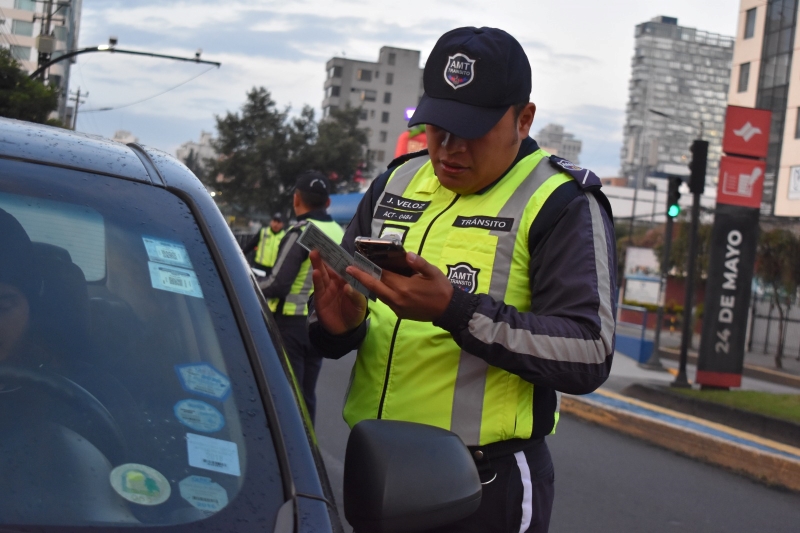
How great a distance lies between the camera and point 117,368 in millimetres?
1865

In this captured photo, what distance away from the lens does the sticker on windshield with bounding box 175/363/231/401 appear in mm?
1865

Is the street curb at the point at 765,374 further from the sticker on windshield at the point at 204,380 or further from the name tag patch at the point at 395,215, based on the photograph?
the sticker on windshield at the point at 204,380

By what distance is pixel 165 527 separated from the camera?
1623mm

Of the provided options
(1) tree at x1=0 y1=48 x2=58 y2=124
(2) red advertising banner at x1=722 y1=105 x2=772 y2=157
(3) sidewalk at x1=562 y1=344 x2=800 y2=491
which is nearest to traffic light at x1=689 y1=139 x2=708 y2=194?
(2) red advertising banner at x1=722 y1=105 x2=772 y2=157

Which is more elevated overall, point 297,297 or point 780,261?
point 780,261

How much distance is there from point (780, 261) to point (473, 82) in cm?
2738

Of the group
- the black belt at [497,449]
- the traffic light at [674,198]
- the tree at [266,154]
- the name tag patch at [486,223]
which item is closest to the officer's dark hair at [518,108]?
the name tag patch at [486,223]

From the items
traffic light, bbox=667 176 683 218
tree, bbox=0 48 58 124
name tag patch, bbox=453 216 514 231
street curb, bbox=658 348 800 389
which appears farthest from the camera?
street curb, bbox=658 348 800 389

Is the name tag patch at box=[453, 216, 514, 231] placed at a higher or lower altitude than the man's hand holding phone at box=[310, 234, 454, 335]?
higher

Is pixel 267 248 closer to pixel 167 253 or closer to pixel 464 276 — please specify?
pixel 464 276

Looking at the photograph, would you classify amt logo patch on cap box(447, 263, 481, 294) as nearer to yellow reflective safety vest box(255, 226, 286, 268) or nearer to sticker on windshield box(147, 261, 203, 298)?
sticker on windshield box(147, 261, 203, 298)

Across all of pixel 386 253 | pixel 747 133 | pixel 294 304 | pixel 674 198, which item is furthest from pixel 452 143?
pixel 674 198

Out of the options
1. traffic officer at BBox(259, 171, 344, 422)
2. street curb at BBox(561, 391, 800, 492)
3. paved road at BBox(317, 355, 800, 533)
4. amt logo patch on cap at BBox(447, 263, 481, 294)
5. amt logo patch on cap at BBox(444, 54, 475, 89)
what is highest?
amt logo patch on cap at BBox(444, 54, 475, 89)

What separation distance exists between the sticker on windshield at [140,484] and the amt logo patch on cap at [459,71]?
3.92 feet
